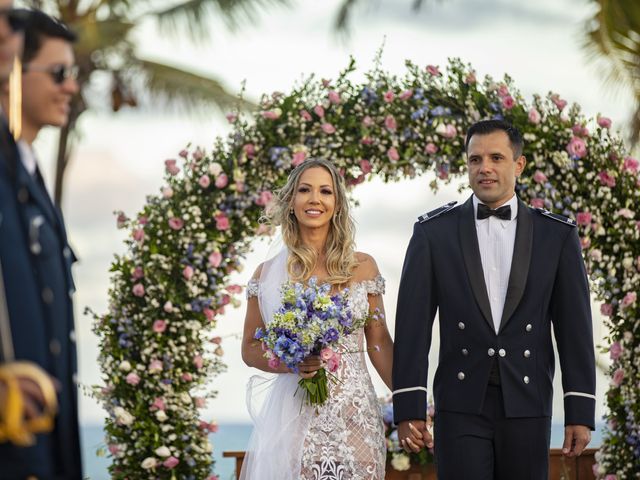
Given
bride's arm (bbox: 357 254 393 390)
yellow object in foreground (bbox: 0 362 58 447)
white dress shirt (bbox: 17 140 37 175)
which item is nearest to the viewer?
yellow object in foreground (bbox: 0 362 58 447)

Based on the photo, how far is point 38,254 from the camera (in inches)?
117

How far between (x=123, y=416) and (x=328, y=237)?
2.62m

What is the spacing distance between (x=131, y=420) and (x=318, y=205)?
2805 mm

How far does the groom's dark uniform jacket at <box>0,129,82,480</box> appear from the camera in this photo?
9.28 feet

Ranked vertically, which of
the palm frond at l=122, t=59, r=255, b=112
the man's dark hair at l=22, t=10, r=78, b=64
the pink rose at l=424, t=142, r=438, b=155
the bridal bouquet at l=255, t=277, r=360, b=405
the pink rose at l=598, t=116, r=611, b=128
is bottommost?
the bridal bouquet at l=255, t=277, r=360, b=405

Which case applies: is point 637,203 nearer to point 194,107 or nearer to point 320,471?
point 320,471

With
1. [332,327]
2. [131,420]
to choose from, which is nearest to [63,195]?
[131,420]

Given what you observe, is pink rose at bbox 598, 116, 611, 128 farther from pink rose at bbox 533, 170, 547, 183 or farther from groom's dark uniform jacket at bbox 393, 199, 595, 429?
groom's dark uniform jacket at bbox 393, 199, 595, 429

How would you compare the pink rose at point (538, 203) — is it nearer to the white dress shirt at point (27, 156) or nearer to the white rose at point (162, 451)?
the white rose at point (162, 451)

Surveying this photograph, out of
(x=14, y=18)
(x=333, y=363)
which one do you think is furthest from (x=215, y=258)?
(x=14, y=18)

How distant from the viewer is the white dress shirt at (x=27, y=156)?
3066 mm

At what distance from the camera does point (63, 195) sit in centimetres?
1581

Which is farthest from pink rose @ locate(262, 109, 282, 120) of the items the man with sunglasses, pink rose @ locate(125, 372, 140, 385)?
the man with sunglasses

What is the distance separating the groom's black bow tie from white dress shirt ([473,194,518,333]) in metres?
0.04
